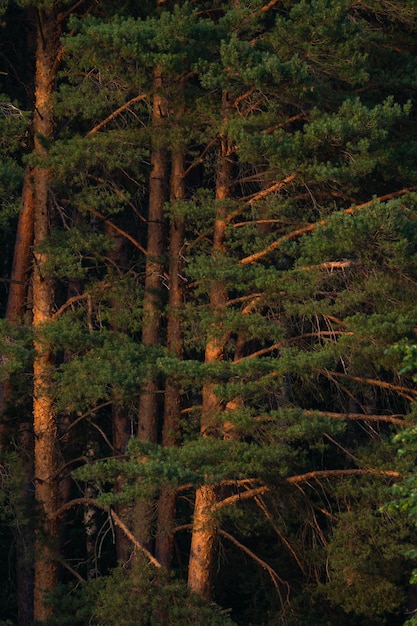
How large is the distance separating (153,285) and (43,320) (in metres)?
1.62

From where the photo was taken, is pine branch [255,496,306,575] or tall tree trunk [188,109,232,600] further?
pine branch [255,496,306,575]

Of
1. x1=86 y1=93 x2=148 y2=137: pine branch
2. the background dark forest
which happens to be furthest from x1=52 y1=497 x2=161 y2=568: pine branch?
x1=86 y1=93 x2=148 y2=137: pine branch

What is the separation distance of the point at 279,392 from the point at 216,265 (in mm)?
1937

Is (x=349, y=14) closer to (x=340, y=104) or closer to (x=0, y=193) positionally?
(x=340, y=104)

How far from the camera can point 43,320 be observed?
59.9ft

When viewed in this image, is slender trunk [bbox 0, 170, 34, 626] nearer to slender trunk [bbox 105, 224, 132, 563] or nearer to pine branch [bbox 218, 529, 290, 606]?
slender trunk [bbox 105, 224, 132, 563]

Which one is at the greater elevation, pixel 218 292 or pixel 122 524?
pixel 218 292

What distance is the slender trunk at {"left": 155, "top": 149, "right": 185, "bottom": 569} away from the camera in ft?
60.3

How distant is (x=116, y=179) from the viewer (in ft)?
65.7

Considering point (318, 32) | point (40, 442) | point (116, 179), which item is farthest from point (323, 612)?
point (318, 32)

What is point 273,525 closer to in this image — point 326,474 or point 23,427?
point 326,474

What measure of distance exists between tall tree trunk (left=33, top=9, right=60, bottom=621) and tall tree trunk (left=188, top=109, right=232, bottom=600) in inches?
77.3

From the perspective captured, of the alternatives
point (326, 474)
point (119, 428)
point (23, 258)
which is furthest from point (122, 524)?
point (23, 258)

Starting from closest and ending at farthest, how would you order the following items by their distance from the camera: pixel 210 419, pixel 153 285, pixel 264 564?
1. pixel 210 419
2. pixel 264 564
3. pixel 153 285
